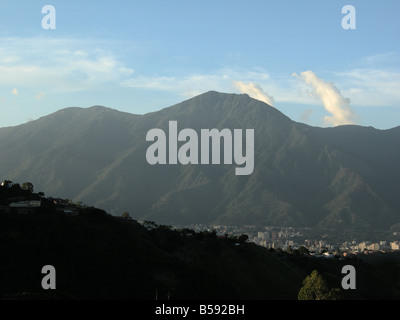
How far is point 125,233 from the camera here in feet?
322

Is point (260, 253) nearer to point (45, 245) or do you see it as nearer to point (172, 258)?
point (172, 258)

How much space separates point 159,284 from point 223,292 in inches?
367

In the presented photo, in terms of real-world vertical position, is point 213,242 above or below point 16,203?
below

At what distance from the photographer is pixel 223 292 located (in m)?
84.1

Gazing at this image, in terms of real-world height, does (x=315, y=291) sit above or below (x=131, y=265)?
below

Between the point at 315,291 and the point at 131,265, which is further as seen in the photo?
the point at 131,265

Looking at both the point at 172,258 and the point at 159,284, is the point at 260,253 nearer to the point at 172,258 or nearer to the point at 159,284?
the point at 172,258

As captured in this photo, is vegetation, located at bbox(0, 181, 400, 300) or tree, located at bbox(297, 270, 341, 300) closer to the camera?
tree, located at bbox(297, 270, 341, 300)

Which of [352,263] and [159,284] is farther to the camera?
[352,263]

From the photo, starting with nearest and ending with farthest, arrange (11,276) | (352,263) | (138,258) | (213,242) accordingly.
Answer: (11,276), (138,258), (213,242), (352,263)

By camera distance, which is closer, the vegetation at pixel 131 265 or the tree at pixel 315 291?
the tree at pixel 315 291
